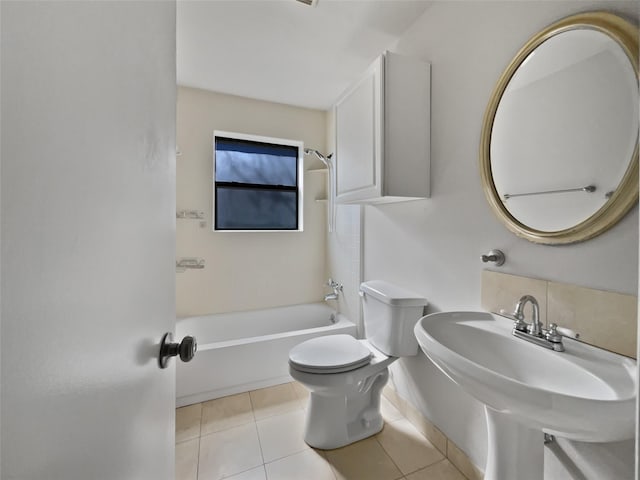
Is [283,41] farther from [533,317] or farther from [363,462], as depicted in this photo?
[363,462]

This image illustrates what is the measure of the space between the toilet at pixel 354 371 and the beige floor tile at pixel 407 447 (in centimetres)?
8

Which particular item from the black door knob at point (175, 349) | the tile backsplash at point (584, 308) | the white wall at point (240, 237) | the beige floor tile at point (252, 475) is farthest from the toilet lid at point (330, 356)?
the white wall at point (240, 237)

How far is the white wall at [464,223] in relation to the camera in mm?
841

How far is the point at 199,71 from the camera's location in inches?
81.1

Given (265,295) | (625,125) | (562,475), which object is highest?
(625,125)

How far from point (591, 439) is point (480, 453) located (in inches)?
32.0

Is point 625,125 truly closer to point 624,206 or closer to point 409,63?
point 624,206

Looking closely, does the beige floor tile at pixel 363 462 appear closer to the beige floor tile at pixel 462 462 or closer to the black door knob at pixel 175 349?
the beige floor tile at pixel 462 462

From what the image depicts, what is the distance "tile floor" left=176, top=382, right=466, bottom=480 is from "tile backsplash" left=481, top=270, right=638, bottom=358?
952 mm

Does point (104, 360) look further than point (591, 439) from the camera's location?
No

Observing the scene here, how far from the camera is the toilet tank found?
57.9 inches

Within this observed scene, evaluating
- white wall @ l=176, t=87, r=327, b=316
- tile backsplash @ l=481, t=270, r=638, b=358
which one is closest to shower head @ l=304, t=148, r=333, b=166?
white wall @ l=176, t=87, r=327, b=316

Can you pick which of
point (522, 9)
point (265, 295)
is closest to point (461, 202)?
point (522, 9)

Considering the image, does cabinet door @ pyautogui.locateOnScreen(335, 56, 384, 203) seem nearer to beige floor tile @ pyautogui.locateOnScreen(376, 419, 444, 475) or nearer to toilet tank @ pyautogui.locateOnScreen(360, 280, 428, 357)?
toilet tank @ pyautogui.locateOnScreen(360, 280, 428, 357)
